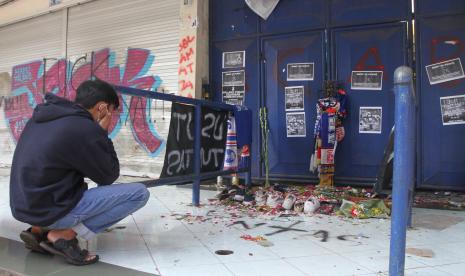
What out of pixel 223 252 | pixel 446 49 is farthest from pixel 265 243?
pixel 446 49

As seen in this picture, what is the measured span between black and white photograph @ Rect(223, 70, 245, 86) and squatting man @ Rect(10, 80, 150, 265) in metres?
4.26

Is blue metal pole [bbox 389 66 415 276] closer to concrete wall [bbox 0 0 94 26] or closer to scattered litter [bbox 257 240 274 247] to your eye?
scattered litter [bbox 257 240 274 247]

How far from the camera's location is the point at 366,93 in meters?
6.27

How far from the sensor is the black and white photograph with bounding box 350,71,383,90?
6195 millimetres

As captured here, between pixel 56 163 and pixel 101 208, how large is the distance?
431 millimetres

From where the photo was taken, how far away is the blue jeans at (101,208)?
2838 millimetres

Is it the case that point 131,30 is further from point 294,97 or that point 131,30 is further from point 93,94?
point 93,94

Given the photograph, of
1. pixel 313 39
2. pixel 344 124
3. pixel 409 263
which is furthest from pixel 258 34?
pixel 409 263

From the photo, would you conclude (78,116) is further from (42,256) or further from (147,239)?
(147,239)

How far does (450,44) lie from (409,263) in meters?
3.89

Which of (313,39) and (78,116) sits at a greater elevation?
(313,39)

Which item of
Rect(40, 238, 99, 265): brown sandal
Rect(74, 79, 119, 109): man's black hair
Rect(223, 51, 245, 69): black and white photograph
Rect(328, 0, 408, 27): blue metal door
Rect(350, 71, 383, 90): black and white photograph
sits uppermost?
Rect(328, 0, 408, 27): blue metal door

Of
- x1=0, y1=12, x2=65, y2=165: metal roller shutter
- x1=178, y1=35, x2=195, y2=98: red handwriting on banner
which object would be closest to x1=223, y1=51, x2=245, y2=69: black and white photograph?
x1=178, y1=35, x2=195, y2=98: red handwriting on banner

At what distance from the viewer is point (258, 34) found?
6992 millimetres
